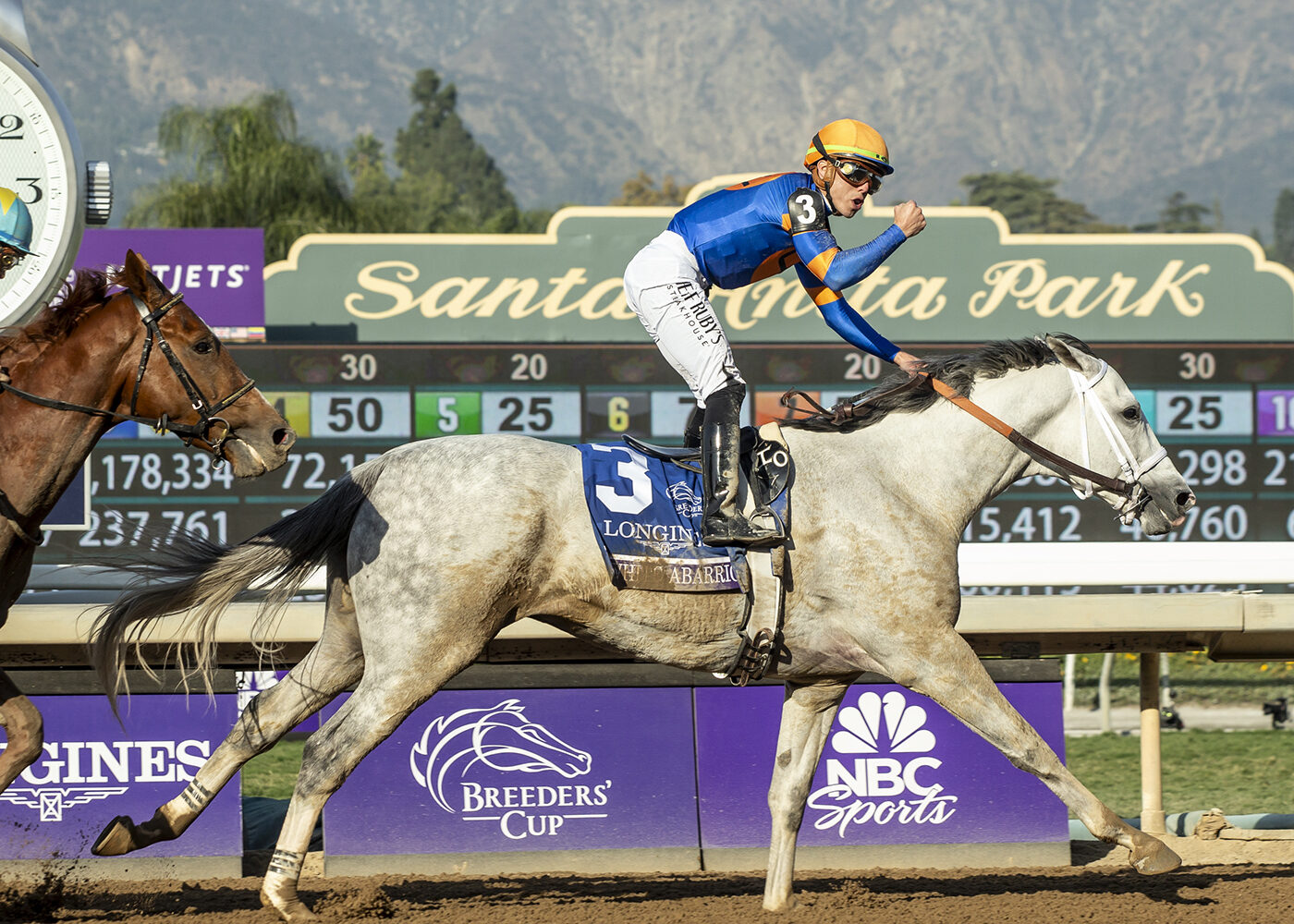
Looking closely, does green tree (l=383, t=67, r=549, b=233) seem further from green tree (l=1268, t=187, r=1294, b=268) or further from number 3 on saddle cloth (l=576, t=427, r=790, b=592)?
number 3 on saddle cloth (l=576, t=427, r=790, b=592)

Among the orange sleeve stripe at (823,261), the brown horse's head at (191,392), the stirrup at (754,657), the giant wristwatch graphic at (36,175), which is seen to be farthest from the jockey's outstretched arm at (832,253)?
A: the giant wristwatch graphic at (36,175)

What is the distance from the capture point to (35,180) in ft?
18.6

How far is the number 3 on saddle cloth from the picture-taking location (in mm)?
4355

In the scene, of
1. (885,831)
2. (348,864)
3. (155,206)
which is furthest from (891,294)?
(155,206)

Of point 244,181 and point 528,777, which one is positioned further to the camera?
point 244,181

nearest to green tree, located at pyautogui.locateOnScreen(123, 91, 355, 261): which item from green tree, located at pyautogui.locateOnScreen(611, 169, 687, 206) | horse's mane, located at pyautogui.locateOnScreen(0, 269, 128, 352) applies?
horse's mane, located at pyautogui.locateOnScreen(0, 269, 128, 352)

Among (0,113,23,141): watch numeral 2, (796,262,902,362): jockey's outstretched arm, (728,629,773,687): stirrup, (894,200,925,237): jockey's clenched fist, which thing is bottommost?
(728,629,773,687): stirrup

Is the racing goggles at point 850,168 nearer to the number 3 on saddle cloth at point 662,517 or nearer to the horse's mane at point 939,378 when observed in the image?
the horse's mane at point 939,378

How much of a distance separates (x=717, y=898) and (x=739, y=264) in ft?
7.24

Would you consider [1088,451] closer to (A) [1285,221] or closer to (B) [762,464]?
(B) [762,464]

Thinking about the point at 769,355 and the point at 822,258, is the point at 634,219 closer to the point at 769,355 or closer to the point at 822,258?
the point at 769,355

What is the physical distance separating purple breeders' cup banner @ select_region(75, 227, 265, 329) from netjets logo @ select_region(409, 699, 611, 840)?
601 centimetres

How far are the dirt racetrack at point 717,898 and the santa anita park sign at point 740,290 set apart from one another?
6649mm

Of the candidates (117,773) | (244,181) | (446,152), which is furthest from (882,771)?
(446,152)
